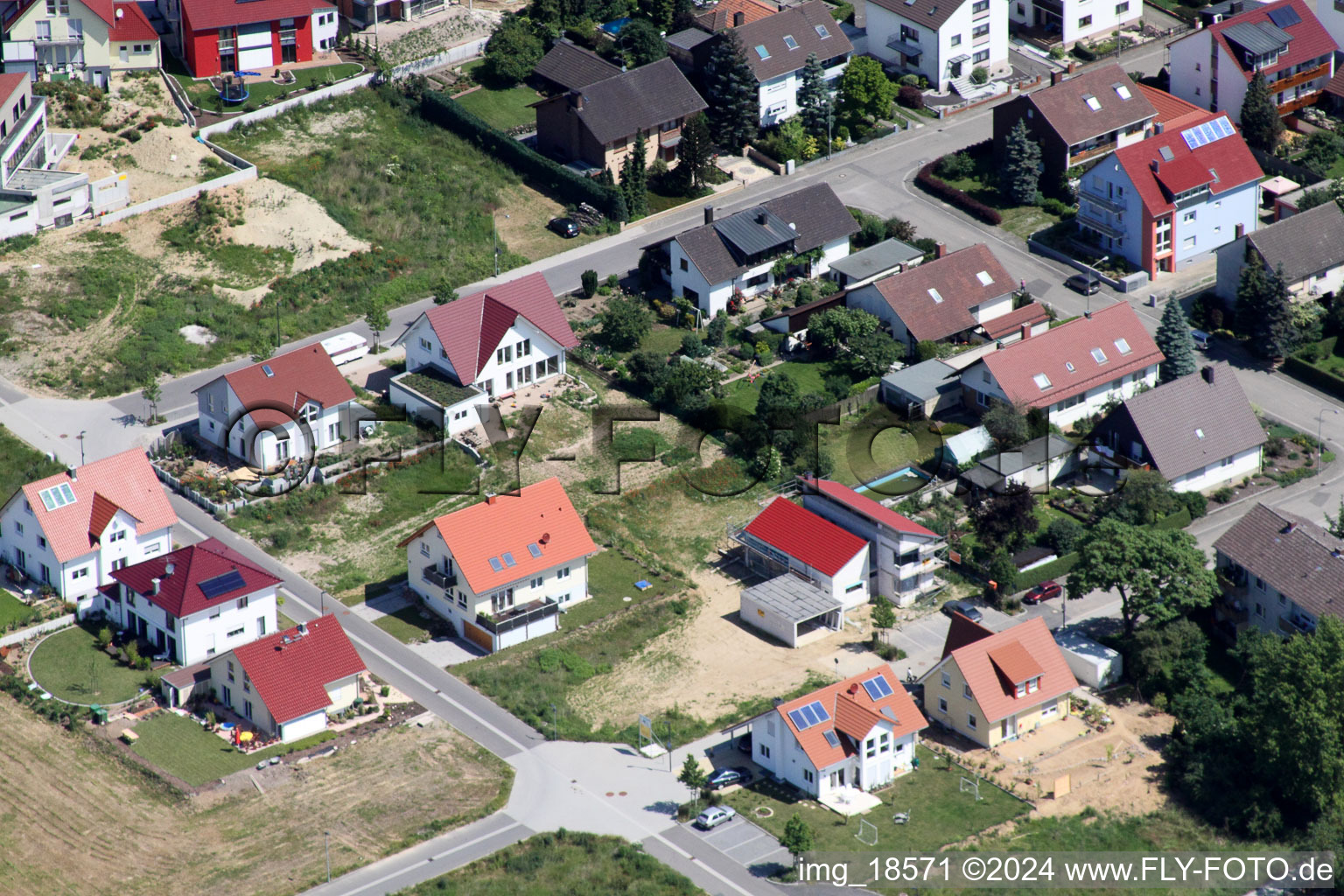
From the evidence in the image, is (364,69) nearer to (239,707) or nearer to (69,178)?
(69,178)

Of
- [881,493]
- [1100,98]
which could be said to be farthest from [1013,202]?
[881,493]

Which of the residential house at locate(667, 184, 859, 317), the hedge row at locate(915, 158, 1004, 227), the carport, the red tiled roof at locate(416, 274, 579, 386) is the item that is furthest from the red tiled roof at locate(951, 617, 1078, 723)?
the hedge row at locate(915, 158, 1004, 227)

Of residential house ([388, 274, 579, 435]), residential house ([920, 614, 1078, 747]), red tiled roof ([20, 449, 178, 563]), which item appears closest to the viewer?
residential house ([920, 614, 1078, 747])

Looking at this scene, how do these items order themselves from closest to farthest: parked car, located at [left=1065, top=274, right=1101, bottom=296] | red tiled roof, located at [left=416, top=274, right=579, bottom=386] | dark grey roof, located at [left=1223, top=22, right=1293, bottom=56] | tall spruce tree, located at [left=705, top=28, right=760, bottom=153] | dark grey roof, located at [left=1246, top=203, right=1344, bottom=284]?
red tiled roof, located at [left=416, top=274, right=579, bottom=386], dark grey roof, located at [left=1246, top=203, right=1344, bottom=284], parked car, located at [left=1065, top=274, right=1101, bottom=296], tall spruce tree, located at [left=705, top=28, right=760, bottom=153], dark grey roof, located at [left=1223, top=22, right=1293, bottom=56]

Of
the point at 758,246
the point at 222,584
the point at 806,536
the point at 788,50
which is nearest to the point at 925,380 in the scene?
the point at 758,246

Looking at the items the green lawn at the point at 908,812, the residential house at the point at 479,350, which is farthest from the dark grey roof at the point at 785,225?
the green lawn at the point at 908,812

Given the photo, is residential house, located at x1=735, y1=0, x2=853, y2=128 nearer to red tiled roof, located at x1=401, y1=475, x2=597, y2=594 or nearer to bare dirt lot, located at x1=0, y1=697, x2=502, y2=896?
red tiled roof, located at x1=401, y1=475, x2=597, y2=594
